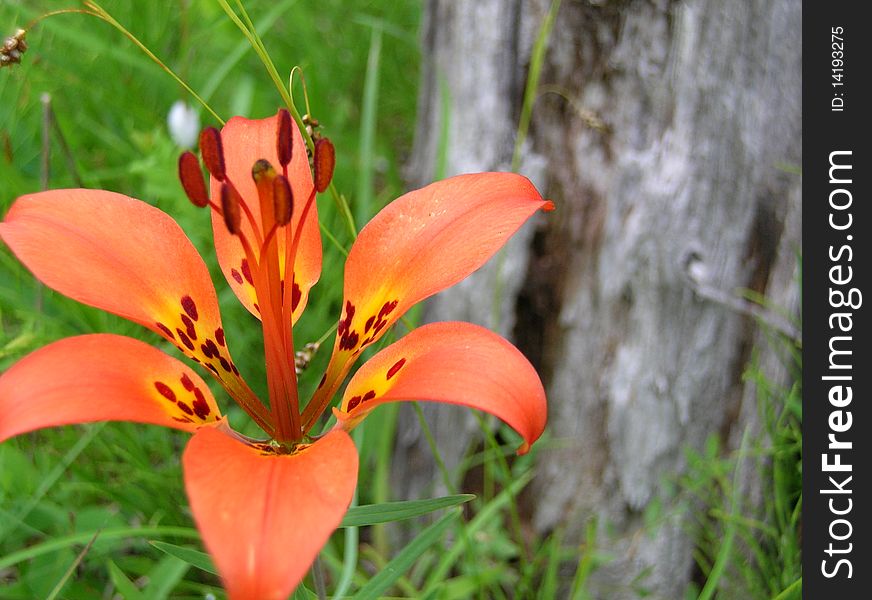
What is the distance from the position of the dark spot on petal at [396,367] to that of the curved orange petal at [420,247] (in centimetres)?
6

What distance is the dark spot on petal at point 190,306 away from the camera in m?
0.97

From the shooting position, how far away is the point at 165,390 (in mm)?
877

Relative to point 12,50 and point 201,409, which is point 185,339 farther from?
point 12,50

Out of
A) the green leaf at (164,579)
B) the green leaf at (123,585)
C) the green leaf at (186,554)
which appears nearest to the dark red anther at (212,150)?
the green leaf at (186,554)

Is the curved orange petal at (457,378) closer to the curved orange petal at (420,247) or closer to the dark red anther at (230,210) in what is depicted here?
the curved orange petal at (420,247)

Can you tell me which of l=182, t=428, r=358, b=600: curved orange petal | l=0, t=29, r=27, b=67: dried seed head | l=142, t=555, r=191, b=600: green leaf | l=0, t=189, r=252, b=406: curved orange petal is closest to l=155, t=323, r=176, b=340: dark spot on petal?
l=0, t=189, r=252, b=406: curved orange petal

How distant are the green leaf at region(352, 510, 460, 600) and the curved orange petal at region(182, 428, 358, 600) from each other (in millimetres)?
263

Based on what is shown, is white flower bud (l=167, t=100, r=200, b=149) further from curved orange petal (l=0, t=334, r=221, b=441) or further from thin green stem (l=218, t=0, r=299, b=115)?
curved orange petal (l=0, t=334, r=221, b=441)

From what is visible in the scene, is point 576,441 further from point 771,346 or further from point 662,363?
point 771,346

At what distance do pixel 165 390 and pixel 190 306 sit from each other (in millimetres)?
123

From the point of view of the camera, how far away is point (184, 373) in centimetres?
90

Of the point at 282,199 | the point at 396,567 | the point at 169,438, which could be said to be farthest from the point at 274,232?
the point at 169,438
